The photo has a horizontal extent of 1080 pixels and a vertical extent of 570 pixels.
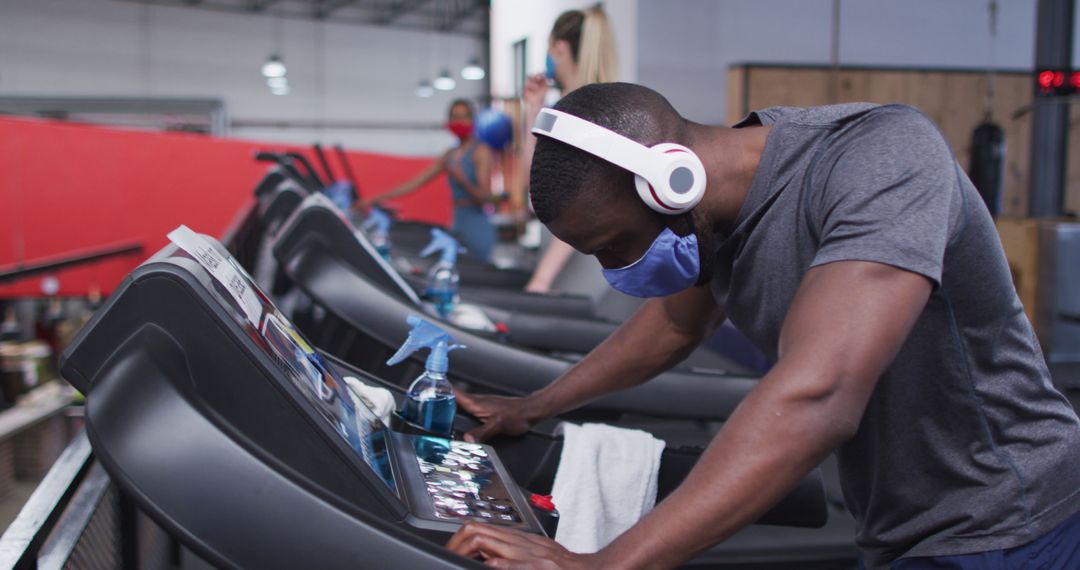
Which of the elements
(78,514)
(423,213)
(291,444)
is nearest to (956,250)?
(291,444)

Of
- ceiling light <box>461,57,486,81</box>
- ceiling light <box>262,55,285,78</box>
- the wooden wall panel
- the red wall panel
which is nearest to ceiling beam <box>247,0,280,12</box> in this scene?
ceiling light <box>262,55,285,78</box>

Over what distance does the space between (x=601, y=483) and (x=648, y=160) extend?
19.4 inches

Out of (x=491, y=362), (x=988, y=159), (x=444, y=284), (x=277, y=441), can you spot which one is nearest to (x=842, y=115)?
(x=277, y=441)

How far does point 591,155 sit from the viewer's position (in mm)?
874

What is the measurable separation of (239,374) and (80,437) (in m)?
0.33

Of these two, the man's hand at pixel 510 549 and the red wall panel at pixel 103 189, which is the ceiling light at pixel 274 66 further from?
the man's hand at pixel 510 549

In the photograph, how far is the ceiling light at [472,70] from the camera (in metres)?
17.4

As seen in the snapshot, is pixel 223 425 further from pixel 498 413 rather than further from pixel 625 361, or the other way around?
pixel 625 361

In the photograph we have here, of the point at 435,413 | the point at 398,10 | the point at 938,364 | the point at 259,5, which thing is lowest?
the point at 435,413

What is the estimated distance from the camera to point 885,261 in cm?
75

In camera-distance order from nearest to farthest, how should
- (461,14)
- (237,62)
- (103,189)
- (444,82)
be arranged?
(103,189), (237,62), (444,82), (461,14)

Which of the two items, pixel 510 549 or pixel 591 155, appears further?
pixel 591 155

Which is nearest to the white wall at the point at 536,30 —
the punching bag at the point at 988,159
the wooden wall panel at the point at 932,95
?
the wooden wall panel at the point at 932,95

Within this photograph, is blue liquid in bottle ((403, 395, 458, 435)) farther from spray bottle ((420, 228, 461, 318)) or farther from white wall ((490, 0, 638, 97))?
white wall ((490, 0, 638, 97))
